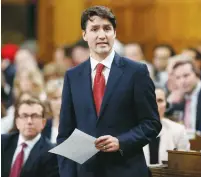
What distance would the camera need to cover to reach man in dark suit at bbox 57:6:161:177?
462 cm

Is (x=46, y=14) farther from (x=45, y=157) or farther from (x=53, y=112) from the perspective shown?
(x=45, y=157)

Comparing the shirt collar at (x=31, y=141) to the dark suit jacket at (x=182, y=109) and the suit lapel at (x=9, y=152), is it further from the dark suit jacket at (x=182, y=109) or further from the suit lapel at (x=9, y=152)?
the dark suit jacket at (x=182, y=109)

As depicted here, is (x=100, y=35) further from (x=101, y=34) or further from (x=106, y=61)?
(x=106, y=61)

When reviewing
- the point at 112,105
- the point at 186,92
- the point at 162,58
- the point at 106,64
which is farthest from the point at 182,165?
the point at 162,58

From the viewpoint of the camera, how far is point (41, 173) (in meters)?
6.32

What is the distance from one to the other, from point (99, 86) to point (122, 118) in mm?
238

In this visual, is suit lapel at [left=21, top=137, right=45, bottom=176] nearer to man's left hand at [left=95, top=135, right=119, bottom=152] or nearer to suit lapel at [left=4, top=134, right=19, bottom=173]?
suit lapel at [left=4, top=134, right=19, bottom=173]

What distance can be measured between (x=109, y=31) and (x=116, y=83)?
1.00 ft

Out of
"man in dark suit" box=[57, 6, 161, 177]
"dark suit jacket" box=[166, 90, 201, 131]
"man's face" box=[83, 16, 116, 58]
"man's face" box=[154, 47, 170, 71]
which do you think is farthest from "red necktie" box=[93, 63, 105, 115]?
"man's face" box=[154, 47, 170, 71]

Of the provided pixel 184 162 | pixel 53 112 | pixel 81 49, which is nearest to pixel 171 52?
pixel 81 49

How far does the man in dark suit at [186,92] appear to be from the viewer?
849 cm

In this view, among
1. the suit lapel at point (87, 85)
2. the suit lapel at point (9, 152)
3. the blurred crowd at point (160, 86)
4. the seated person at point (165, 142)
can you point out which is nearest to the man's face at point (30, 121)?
the suit lapel at point (9, 152)

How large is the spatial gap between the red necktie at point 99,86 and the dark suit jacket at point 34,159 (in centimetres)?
164

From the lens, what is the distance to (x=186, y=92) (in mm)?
8648
